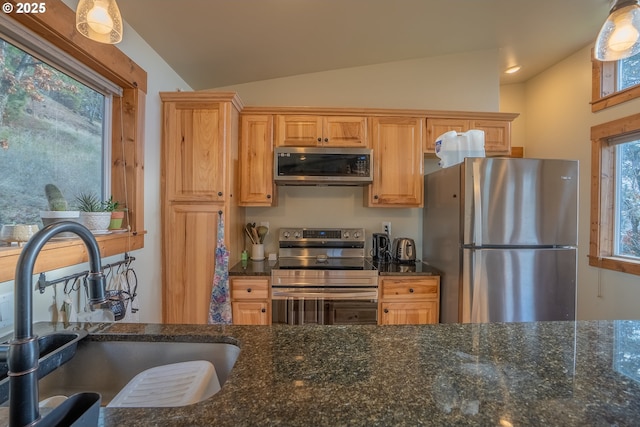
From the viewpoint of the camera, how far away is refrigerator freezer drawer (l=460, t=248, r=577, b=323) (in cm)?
198

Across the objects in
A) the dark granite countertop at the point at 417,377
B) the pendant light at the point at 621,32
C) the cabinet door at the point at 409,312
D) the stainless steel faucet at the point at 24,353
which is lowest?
the cabinet door at the point at 409,312

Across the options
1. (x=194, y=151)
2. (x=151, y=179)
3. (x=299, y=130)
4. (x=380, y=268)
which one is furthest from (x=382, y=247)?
(x=151, y=179)

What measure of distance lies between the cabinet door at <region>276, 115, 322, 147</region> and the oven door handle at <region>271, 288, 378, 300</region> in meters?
1.18

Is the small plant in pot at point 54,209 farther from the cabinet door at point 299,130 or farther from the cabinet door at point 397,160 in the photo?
the cabinet door at point 397,160

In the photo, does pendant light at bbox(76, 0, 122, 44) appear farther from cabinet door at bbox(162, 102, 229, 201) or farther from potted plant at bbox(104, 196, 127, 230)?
cabinet door at bbox(162, 102, 229, 201)

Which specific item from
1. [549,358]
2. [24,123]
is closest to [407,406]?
[549,358]

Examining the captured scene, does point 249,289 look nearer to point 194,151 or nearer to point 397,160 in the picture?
point 194,151

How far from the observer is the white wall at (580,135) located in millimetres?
2512

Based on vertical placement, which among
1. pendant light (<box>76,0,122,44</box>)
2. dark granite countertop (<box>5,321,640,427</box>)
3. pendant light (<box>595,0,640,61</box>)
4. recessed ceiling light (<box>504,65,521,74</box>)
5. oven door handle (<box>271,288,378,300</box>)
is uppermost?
recessed ceiling light (<box>504,65,521,74</box>)

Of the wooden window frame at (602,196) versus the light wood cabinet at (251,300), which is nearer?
the light wood cabinet at (251,300)

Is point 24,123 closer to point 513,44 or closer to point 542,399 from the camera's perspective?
point 542,399

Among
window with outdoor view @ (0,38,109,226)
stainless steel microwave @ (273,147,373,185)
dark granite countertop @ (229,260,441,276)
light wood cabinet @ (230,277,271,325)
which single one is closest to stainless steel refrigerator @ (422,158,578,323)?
dark granite countertop @ (229,260,441,276)

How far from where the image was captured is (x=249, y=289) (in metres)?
2.19

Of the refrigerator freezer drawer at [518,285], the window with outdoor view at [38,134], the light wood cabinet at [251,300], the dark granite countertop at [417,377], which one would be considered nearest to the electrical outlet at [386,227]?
the refrigerator freezer drawer at [518,285]
